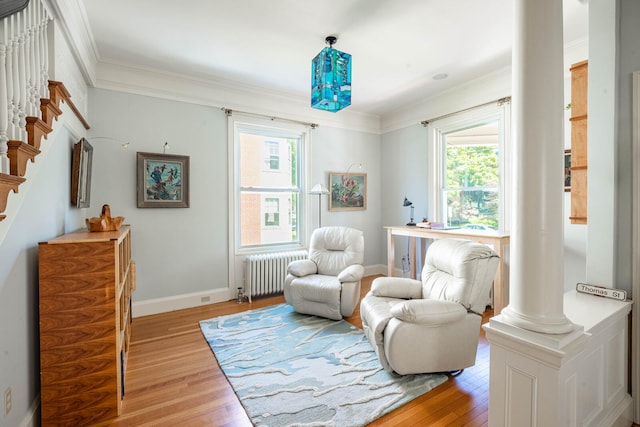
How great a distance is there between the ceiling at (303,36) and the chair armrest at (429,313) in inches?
91.0

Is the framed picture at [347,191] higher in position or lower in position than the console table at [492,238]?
higher

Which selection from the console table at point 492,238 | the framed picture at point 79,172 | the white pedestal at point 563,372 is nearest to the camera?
the white pedestal at point 563,372

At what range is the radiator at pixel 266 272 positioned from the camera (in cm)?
399

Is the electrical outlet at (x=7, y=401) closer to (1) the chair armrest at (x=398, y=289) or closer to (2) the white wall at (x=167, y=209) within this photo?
(2) the white wall at (x=167, y=209)

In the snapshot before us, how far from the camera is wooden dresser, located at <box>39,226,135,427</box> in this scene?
1.74 metres

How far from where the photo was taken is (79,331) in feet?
5.90

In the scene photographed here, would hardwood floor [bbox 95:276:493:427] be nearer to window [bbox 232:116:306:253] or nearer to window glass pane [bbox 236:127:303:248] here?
window [bbox 232:116:306:253]

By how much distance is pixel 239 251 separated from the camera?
4.16 m

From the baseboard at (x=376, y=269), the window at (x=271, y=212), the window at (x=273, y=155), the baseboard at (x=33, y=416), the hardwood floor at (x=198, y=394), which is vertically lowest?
the hardwood floor at (x=198, y=394)

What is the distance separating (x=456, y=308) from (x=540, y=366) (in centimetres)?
86

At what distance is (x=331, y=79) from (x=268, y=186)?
2307 millimetres

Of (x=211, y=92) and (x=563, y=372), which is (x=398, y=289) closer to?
(x=563, y=372)

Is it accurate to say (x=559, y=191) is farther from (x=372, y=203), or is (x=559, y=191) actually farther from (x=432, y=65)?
(x=372, y=203)

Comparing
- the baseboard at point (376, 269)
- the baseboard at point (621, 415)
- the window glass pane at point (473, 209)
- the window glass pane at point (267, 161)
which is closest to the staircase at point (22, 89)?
the window glass pane at point (267, 161)
